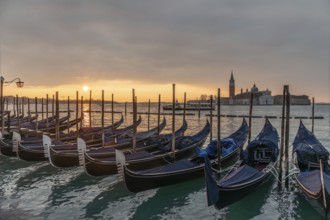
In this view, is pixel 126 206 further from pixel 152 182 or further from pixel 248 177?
pixel 248 177

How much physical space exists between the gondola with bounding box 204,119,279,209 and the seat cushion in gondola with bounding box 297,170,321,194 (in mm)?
1056

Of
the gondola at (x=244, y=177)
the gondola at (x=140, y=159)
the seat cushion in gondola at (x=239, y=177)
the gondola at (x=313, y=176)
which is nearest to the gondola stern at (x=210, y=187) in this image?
the gondola at (x=244, y=177)

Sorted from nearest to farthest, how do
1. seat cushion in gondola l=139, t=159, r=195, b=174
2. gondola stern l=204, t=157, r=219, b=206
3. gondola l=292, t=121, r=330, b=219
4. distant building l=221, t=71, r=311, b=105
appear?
gondola stern l=204, t=157, r=219, b=206
gondola l=292, t=121, r=330, b=219
seat cushion in gondola l=139, t=159, r=195, b=174
distant building l=221, t=71, r=311, b=105

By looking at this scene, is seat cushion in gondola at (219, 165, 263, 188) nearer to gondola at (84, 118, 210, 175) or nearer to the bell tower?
gondola at (84, 118, 210, 175)

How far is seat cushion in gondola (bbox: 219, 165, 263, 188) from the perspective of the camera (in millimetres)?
8273

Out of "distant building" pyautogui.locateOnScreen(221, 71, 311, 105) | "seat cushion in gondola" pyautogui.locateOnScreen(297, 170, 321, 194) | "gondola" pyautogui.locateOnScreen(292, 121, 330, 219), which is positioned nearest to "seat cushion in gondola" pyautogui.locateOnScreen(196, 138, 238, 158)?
"gondola" pyautogui.locateOnScreen(292, 121, 330, 219)

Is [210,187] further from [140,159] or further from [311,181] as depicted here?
[140,159]

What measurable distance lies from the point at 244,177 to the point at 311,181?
170 cm

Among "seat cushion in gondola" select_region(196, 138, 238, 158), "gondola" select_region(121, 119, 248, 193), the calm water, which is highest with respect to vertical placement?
"seat cushion in gondola" select_region(196, 138, 238, 158)

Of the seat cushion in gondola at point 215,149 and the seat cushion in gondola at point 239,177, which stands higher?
the seat cushion in gondola at point 215,149

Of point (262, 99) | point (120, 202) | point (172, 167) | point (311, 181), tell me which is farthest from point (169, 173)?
point (262, 99)

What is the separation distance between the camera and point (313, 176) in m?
8.91

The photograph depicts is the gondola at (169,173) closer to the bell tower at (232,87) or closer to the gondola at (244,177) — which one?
the gondola at (244,177)

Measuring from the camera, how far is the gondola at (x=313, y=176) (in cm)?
746
